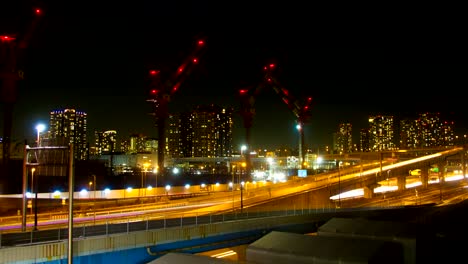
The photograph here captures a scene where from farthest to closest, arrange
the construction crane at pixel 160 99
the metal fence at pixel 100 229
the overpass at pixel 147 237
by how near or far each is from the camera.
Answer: the construction crane at pixel 160 99 → the metal fence at pixel 100 229 → the overpass at pixel 147 237

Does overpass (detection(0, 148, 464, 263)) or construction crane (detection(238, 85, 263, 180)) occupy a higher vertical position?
construction crane (detection(238, 85, 263, 180))

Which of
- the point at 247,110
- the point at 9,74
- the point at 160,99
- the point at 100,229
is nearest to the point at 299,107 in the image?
the point at 247,110

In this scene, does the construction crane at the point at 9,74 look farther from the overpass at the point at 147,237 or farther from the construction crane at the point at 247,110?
the construction crane at the point at 247,110

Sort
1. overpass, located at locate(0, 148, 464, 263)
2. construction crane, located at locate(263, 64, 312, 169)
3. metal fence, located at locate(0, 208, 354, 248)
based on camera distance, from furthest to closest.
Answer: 1. construction crane, located at locate(263, 64, 312, 169)
2. metal fence, located at locate(0, 208, 354, 248)
3. overpass, located at locate(0, 148, 464, 263)

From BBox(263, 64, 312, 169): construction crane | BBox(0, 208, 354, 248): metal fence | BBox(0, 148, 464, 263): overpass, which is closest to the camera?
BBox(0, 148, 464, 263): overpass

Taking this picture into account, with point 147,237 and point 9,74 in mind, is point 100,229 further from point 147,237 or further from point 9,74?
point 9,74

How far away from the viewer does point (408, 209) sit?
55750 mm

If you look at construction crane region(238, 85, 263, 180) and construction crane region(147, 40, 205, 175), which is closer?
construction crane region(147, 40, 205, 175)

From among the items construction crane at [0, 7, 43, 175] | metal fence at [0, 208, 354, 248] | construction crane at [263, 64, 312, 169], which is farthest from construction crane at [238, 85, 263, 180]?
metal fence at [0, 208, 354, 248]

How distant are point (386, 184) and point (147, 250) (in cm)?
11172

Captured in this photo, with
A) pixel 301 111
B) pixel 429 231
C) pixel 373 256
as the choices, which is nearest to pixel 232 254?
pixel 373 256

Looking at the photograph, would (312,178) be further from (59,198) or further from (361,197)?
(59,198)

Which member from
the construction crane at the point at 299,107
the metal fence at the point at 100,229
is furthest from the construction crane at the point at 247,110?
the metal fence at the point at 100,229

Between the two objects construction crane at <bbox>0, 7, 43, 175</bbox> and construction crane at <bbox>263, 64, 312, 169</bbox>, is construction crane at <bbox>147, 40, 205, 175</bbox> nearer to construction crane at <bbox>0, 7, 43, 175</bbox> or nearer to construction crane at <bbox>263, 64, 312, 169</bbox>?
construction crane at <bbox>0, 7, 43, 175</bbox>
